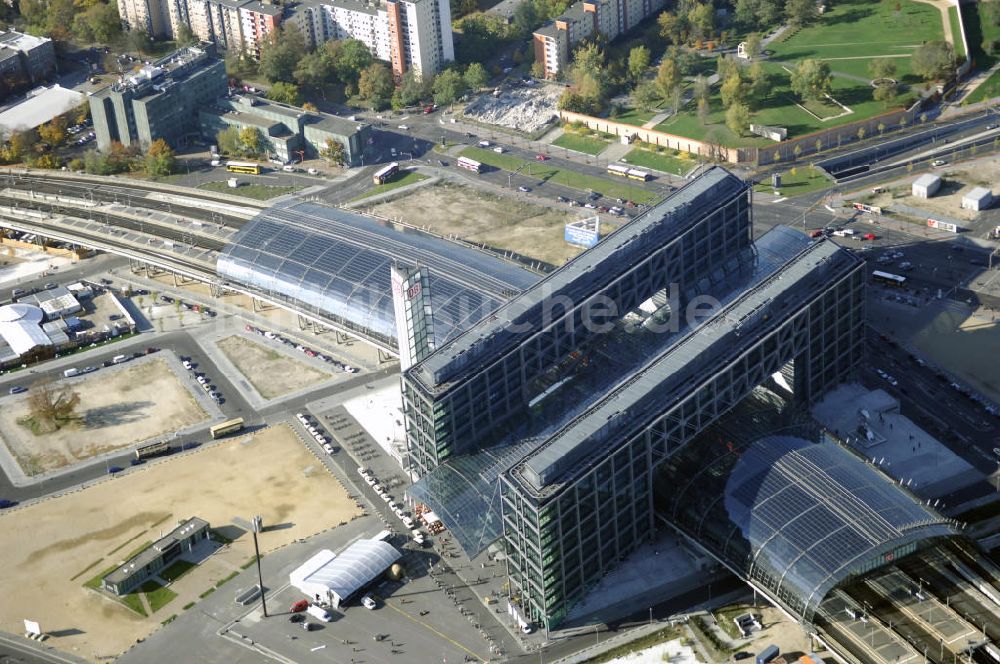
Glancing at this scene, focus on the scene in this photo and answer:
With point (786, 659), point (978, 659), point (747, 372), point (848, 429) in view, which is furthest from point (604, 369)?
point (978, 659)

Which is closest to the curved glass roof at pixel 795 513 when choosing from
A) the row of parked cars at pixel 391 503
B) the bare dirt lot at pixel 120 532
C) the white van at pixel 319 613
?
the row of parked cars at pixel 391 503

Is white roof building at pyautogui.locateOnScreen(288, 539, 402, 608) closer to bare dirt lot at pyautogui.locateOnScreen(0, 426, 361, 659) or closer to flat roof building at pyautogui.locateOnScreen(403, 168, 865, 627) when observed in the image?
flat roof building at pyautogui.locateOnScreen(403, 168, 865, 627)

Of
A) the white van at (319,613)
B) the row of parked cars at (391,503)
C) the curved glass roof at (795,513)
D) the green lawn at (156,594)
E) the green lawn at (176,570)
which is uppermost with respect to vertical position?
the curved glass roof at (795,513)

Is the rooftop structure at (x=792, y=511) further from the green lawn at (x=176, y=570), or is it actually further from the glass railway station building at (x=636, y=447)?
the green lawn at (x=176, y=570)

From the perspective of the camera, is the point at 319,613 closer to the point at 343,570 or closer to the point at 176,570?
the point at 343,570

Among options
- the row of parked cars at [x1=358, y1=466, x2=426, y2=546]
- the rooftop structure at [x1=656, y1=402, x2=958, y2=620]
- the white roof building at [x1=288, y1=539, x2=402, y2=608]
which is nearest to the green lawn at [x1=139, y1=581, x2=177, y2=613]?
the white roof building at [x1=288, y1=539, x2=402, y2=608]
